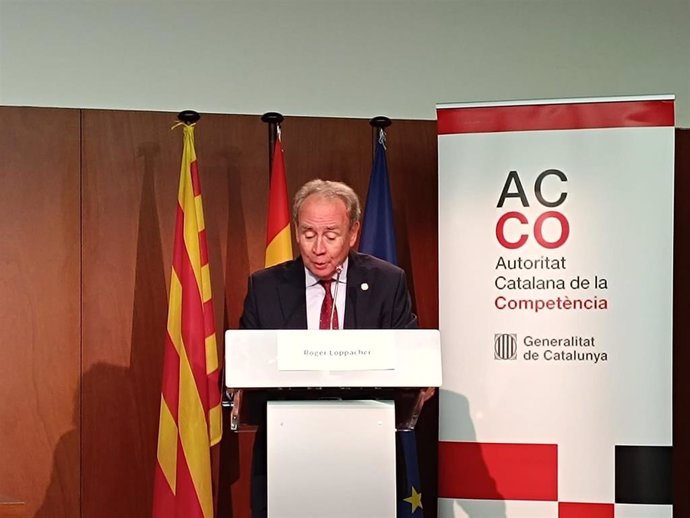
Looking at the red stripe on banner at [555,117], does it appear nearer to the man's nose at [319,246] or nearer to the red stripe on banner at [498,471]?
the man's nose at [319,246]

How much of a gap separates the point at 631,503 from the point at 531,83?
6.37 ft

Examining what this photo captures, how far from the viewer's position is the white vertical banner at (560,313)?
3883 mm

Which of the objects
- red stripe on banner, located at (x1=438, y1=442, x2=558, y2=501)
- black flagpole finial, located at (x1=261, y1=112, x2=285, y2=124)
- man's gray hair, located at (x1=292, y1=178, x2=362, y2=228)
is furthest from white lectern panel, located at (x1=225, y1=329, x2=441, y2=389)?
black flagpole finial, located at (x1=261, y1=112, x2=285, y2=124)

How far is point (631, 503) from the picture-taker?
12.7 feet

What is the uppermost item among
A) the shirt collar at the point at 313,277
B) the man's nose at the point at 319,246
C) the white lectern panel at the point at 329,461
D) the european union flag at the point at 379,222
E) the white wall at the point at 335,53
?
the white wall at the point at 335,53

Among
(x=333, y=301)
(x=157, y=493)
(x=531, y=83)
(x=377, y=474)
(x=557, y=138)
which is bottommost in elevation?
(x=157, y=493)

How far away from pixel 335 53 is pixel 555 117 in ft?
4.01

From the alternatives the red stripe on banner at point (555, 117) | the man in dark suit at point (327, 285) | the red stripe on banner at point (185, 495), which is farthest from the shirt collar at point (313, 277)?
the red stripe on banner at point (185, 495)

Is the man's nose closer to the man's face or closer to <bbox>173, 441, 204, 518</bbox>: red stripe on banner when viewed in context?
the man's face

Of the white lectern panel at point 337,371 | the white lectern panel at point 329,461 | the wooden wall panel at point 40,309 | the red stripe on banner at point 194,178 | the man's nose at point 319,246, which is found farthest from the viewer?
the wooden wall panel at point 40,309

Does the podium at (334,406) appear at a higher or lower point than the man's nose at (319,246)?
lower

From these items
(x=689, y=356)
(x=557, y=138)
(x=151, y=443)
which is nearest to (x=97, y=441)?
(x=151, y=443)

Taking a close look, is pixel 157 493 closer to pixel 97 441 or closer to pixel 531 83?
pixel 97 441

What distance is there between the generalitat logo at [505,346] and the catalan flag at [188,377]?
41.3 inches
